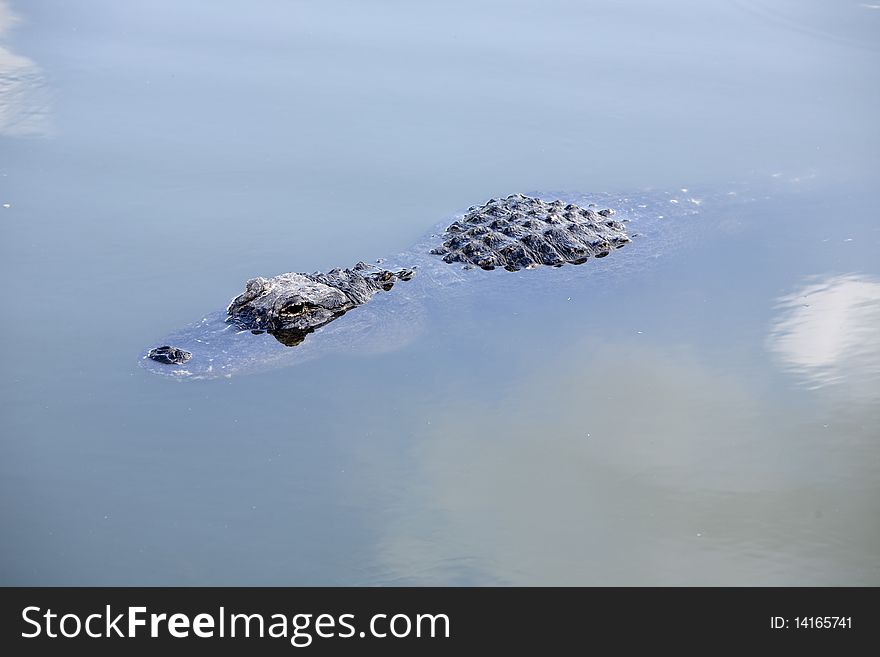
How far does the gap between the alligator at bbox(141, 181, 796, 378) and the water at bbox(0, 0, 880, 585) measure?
0.15 m

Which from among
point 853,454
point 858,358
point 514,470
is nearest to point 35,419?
point 514,470

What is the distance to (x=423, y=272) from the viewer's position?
9461 millimetres

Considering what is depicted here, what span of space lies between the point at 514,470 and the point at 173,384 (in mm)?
2814

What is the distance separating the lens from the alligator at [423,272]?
819cm

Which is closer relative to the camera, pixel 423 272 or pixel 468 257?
pixel 423 272

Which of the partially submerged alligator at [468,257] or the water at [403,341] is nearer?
the water at [403,341]

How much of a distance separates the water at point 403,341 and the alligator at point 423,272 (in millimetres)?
153

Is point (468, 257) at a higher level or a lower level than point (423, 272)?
higher

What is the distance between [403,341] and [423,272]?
1044 millimetres

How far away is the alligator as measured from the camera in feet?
26.9

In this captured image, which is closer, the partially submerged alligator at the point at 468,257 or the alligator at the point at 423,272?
the alligator at the point at 423,272

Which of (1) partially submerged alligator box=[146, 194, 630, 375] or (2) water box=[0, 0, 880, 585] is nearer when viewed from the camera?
(2) water box=[0, 0, 880, 585]

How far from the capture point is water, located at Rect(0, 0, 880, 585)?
6.43 m

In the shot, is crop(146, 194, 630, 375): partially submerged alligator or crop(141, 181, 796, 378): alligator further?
crop(146, 194, 630, 375): partially submerged alligator
